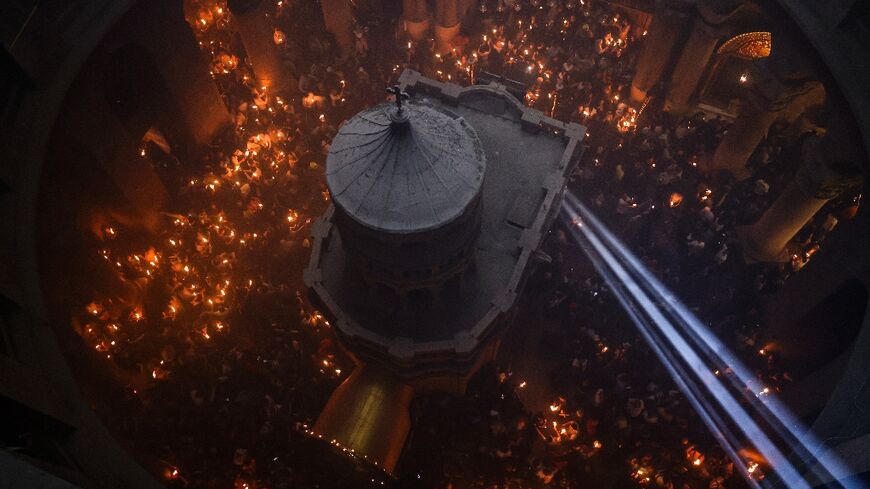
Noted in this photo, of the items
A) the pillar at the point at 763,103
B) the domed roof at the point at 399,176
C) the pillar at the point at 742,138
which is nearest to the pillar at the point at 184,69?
the domed roof at the point at 399,176

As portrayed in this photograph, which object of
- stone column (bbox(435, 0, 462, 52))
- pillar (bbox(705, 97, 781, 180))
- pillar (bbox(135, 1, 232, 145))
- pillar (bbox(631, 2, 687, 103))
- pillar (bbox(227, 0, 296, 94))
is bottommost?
pillar (bbox(135, 1, 232, 145))

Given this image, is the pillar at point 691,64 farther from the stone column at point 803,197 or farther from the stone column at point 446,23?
the stone column at point 446,23

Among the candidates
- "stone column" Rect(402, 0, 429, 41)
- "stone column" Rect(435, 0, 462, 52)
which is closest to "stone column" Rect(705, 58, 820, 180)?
"stone column" Rect(435, 0, 462, 52)

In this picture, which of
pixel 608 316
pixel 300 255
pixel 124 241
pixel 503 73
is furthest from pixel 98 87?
pixel 608 316

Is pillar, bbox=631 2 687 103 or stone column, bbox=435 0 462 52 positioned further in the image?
stone column, bbox=435 0 462 52

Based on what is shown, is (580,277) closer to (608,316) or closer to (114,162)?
(608,316)

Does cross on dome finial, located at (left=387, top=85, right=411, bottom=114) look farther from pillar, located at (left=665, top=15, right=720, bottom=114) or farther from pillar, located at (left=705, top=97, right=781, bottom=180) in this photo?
pillar, located at (left=665, top=15, right=720, bottom=114)
